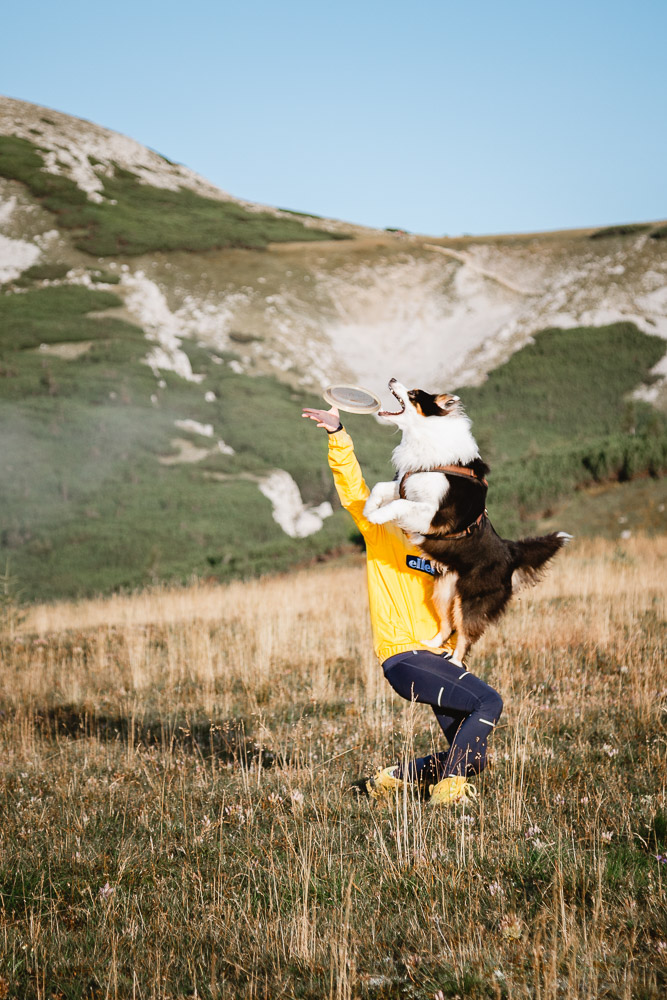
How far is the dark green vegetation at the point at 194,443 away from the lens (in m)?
23.9

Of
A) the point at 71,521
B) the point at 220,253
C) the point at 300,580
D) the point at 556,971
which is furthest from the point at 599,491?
the point at 220,253

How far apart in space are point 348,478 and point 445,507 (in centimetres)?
51

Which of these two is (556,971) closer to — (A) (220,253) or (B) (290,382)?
(B) (290,382)

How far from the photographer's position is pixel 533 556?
409 centimetres

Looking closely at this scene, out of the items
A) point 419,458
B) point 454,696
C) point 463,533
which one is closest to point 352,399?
point 419,458

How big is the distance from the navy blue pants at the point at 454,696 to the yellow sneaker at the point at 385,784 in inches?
12.0

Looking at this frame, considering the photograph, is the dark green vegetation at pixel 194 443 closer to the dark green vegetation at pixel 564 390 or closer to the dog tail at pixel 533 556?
the dark green vegetation at pixel 564 390

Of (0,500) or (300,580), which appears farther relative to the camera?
(0,500)

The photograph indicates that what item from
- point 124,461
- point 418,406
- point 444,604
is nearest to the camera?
point 444,604

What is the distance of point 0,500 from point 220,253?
4599 centimetres

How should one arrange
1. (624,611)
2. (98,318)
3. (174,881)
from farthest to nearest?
1. (98,318)
2. (624,611)
3. (174,881)

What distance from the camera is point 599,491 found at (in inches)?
755

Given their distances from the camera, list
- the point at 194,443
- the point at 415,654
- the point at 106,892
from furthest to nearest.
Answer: the point at 194,443, the point at 415,654, the point at 106,892

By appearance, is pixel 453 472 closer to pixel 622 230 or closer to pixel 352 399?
pixel 352 399
